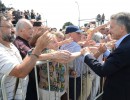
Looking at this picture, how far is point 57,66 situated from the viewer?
353cm

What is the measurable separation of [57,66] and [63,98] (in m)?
0.66

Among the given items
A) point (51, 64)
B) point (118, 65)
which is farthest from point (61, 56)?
point (118, 65)

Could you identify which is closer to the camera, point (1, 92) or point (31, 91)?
point (1, 92)

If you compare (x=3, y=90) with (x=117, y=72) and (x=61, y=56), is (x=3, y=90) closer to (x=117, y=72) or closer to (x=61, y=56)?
(x=61, y=56)

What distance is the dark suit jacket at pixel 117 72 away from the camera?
3.13 m

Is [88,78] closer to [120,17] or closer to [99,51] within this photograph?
[99,51]

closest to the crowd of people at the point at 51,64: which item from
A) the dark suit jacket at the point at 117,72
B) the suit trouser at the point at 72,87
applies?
the dark suit jacket at the point at 117,72

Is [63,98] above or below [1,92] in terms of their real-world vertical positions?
below

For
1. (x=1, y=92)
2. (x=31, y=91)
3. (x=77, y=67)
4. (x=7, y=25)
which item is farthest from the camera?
(x=77, y=67)

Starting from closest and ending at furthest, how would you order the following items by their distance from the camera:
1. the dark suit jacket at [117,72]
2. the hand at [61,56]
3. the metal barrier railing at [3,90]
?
the metal barrier railing at [3,90] < the dark suit jacket at [117,72] < the hand at [61,56]

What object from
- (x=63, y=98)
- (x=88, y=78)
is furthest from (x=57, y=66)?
(x=88, y=78)

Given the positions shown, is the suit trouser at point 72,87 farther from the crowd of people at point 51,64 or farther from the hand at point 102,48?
the hand at point 102,48

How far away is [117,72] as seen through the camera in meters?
3.21

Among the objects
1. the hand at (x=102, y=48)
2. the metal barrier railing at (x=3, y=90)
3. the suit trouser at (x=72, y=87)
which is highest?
the hand at (x=102, y=48)
